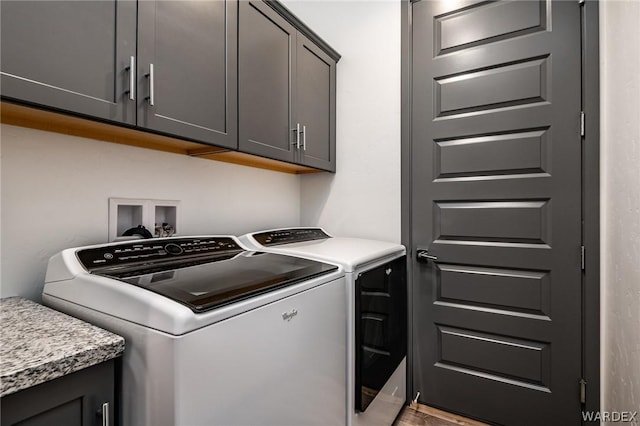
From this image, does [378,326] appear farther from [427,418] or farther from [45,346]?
[45,346]

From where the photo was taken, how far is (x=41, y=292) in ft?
3.52

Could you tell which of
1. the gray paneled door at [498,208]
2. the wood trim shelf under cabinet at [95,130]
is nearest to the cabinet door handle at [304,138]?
the wood trim shelf under cabinet at [95,130]

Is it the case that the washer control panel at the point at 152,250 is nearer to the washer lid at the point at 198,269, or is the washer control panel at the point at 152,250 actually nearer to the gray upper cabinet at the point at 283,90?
the washer lid at the point at 198,269

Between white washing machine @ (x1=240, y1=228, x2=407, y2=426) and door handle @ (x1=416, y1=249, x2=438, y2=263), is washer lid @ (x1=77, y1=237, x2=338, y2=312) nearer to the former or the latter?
white washing machine @ (x1=240, y1=228, x2=407, y2=426)

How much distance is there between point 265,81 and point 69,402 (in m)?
1.41

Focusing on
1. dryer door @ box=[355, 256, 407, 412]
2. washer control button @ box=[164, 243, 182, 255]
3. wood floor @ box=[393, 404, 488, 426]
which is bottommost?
wood floor @ box=[393, 404, 488, 426]

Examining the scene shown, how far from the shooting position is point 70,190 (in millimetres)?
1144

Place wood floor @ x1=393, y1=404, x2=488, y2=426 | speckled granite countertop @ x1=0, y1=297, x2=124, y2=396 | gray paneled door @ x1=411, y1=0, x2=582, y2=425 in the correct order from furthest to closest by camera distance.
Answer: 1. wood floor @ x1=393, y1=404, x2=488, y2=426
2. gray paneled door @ x1=411, y1=0, x2=582, y2=425
3. speckled granite countertop @ x1=0, y1=297, x2=124, y2=396

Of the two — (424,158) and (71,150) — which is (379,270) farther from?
(71,150)

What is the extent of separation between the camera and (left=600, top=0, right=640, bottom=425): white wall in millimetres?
1024

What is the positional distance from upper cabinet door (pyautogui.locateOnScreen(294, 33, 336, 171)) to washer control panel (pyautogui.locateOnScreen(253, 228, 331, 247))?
1.42ft

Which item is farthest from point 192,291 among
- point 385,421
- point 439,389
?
point 439,389

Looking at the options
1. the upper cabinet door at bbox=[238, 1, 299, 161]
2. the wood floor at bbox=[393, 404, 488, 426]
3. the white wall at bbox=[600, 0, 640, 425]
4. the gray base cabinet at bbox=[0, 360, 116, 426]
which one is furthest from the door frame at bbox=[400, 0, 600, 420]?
the gray base cabinet at bbox=[0, 360, 116, 426]

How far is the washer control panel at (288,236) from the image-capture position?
5.48 feet
